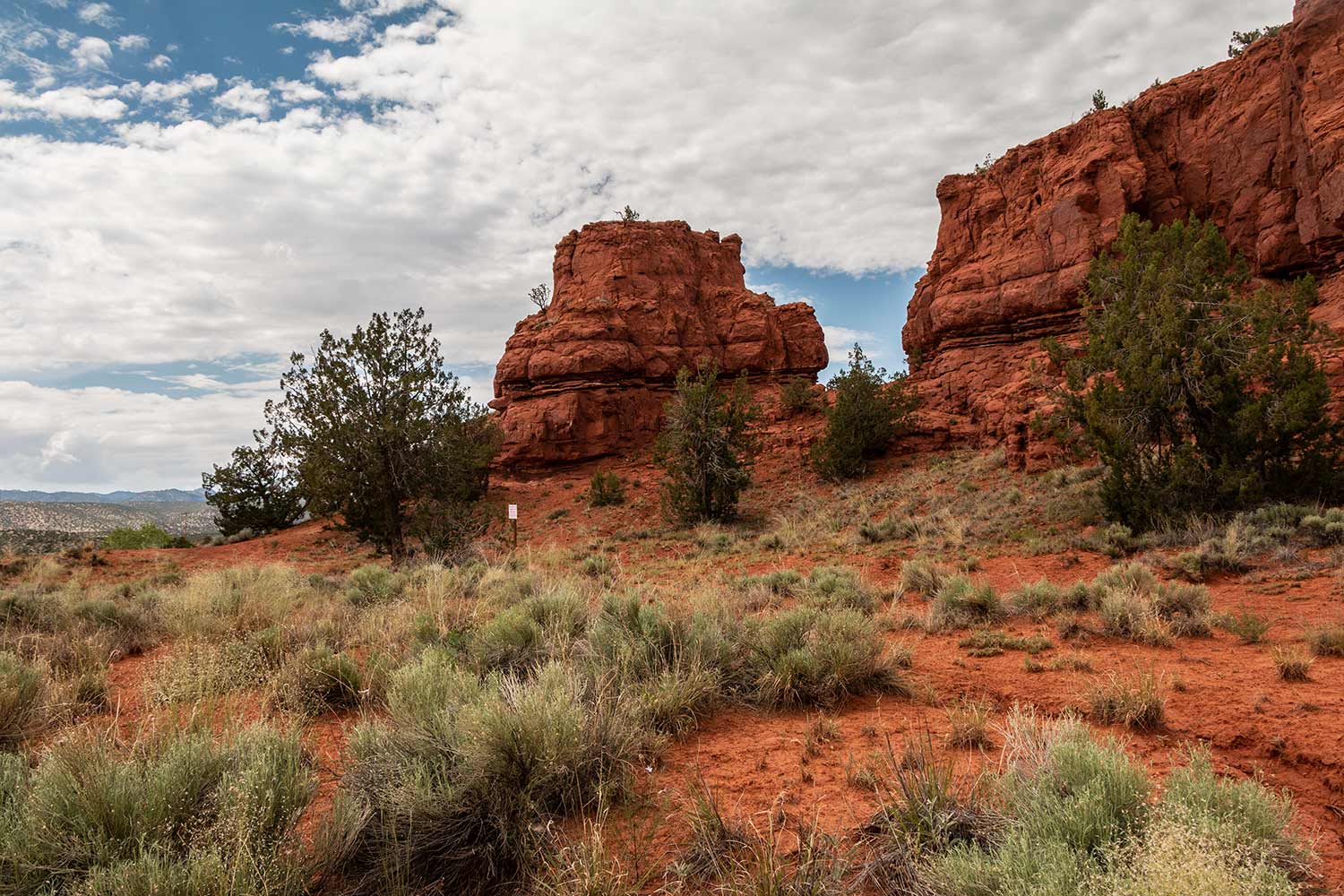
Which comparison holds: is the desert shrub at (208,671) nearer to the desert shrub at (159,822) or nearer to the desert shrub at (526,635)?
the desert shrub at (159,822)

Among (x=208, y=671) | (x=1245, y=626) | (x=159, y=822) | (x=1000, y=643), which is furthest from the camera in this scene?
(x=1000, y=643)

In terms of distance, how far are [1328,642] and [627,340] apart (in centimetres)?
3427

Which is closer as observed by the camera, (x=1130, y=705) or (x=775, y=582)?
(x=1130, y=705)

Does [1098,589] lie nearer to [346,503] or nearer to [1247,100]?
[346,503]

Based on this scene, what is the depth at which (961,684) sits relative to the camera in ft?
17.4

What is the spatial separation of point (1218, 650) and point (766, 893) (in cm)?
635

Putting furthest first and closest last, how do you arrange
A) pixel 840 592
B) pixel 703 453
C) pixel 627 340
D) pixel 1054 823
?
pixel 627 340 → pixel 703 453 → pixel 840 592 → pixel 1054 823

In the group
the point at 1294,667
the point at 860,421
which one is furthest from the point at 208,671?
the point at 860,421

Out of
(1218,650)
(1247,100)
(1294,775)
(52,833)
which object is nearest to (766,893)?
(52,833)

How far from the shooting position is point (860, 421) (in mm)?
26672

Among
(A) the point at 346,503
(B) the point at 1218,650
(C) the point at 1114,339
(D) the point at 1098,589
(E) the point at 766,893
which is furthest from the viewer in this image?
(A) the point at 346,503

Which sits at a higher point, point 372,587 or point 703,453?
point 703,453

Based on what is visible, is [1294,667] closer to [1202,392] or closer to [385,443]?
[1202,392]

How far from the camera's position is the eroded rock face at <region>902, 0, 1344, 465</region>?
20406 millimetres
